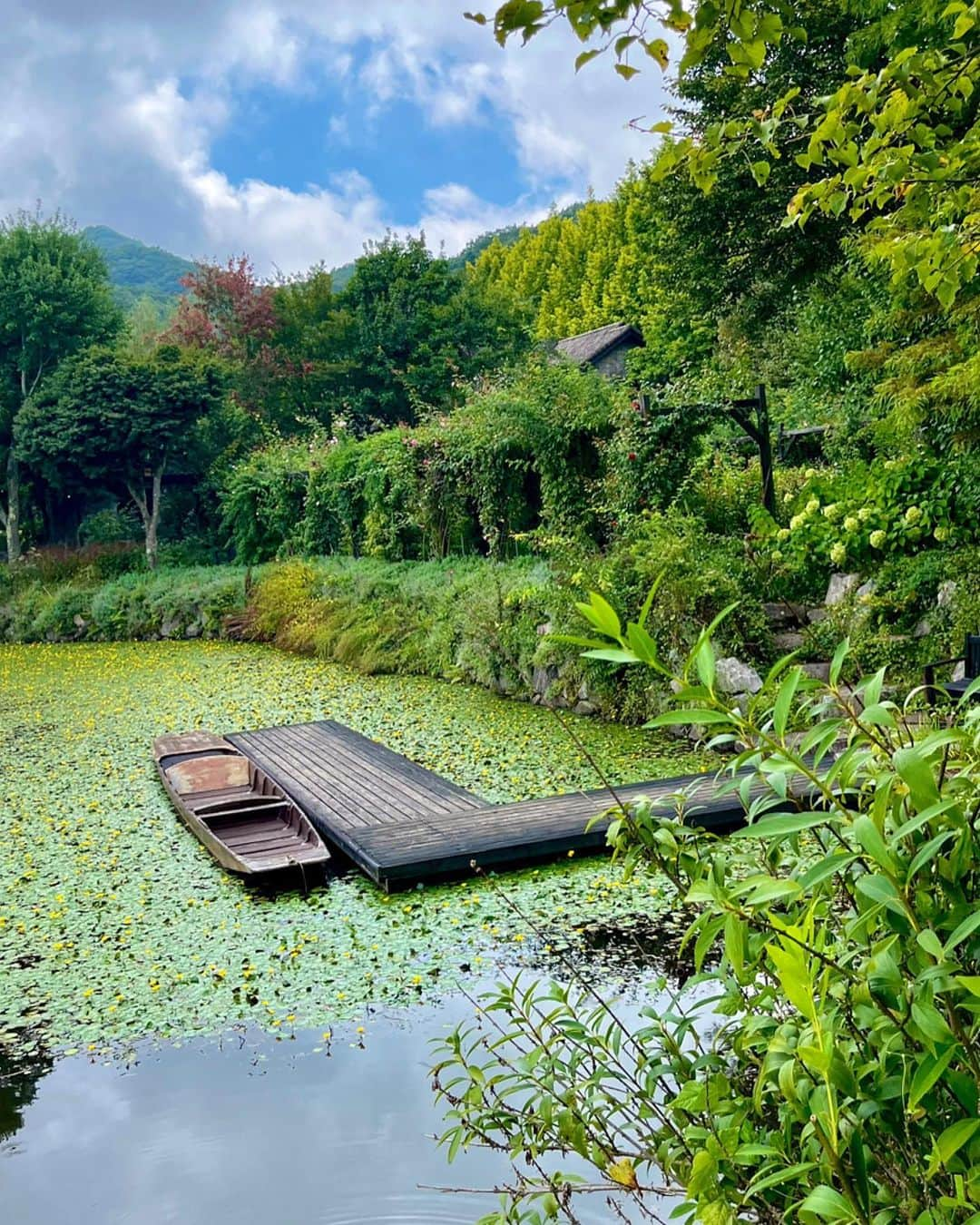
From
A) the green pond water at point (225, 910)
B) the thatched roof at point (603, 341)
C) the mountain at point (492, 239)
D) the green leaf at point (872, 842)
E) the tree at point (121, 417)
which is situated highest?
the mountain at point (492, 239)

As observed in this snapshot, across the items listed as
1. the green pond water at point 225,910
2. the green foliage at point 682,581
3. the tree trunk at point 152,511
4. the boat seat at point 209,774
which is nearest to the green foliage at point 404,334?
the tree trunk at point 152,511

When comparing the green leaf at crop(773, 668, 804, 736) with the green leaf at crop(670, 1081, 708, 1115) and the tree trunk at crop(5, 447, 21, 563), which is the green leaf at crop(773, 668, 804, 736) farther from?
the tree trunk at crop(5, 447, 21, 563)

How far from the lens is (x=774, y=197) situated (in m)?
12.2

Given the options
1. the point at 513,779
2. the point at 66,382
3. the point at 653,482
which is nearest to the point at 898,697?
the point at 513,779

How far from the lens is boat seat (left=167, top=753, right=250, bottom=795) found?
21.2 feet

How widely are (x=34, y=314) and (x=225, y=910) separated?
18.0 meters

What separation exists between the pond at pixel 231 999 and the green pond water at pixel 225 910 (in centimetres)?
1

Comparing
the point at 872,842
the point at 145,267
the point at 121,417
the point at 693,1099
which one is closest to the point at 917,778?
the point at 872,842

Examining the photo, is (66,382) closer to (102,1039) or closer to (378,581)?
(378,581)

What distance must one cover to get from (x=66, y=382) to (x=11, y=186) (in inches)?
740

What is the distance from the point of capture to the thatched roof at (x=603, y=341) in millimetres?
27156

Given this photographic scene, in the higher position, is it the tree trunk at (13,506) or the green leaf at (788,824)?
the tree trunk at (13,506)

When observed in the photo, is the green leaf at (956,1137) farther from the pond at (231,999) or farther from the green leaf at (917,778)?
the pond at (231,999)

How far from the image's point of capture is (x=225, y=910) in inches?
185
